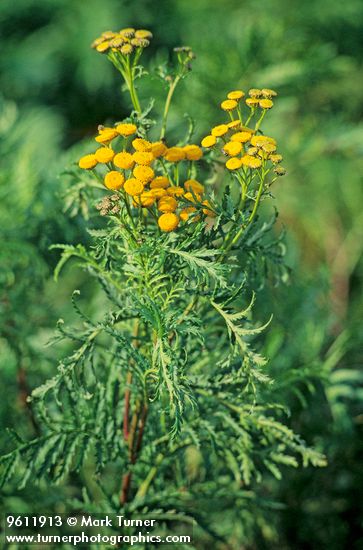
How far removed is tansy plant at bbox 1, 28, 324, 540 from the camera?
713mm

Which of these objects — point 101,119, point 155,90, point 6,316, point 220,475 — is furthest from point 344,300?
point 101,119

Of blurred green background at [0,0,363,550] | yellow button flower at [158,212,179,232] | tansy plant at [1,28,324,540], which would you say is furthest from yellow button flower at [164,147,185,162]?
blurred green background at [0,0,363,550]

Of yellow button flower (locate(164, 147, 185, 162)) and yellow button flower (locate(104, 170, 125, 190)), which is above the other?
yellow button flower (locate(164, 147, 185, 162))

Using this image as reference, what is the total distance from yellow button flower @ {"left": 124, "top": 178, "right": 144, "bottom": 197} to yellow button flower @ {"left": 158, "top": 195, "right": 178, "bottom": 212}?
0.12 feet

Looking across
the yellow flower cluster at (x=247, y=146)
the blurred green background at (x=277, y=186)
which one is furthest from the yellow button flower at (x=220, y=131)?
the blurred green background at (x=277, y=186)

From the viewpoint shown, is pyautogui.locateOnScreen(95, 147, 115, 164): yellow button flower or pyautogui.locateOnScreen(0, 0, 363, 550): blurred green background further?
pyautogui.locateOnScreen(0, 0, 363, 550): blurred green background

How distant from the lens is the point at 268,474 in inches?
53.7

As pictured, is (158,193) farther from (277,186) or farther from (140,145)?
(277,186)

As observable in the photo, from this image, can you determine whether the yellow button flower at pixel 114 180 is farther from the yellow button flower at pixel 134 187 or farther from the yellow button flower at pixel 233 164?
the yellow button flower at pixel 233 164

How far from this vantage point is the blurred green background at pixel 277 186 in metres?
1.32

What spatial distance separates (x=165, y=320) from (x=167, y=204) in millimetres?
142

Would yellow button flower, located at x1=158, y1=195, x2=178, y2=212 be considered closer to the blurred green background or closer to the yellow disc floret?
the yellow disc floret

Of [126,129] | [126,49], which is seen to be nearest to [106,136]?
[126,129]

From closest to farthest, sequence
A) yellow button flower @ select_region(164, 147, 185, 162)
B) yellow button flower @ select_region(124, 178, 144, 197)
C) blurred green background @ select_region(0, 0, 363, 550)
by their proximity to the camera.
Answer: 1. yellow button flower @ select_region(124, 178, 144, 197)
2. yellow button flower @ select_region(164, 147, 185, 162)
3. blurred green background @ select_region(0, 0, 363, 550)
